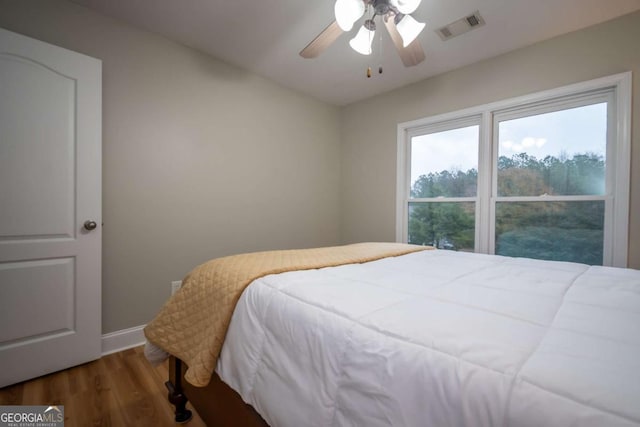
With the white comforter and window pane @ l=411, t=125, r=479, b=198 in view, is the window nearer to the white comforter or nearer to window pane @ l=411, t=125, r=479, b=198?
window pane @ l=411, t=125, r=479, b=198

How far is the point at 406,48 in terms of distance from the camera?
1695mm

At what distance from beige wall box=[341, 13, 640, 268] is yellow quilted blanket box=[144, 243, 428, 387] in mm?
1953

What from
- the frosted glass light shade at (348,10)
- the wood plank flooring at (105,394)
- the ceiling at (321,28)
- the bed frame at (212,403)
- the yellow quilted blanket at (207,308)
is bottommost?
the wood plank flooring at (105,394)

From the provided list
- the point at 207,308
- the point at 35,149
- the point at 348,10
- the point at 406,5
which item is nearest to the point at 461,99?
the point at 406,5

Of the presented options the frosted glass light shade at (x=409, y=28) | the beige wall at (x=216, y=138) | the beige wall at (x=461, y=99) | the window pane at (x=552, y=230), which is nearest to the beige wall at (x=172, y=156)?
the beige wall at (x=216, y=138)

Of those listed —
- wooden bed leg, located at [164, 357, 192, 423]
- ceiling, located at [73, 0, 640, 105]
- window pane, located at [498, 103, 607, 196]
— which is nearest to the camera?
wooden bed leg, located at [164, 357, 192, 423]

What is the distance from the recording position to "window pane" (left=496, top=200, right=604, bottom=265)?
2080mm

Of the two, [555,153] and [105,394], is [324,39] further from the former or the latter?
[105,394]

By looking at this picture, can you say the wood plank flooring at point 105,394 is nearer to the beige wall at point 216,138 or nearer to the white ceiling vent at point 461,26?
the beige wall at point 216,138

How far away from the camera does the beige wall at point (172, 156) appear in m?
1.93

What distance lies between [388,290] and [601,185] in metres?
2.16

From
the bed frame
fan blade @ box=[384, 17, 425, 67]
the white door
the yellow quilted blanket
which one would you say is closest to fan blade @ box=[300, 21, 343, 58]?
fan blade @ box=[384, 17, 425, 67]

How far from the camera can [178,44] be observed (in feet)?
7.36

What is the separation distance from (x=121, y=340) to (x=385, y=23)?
8.79ft
